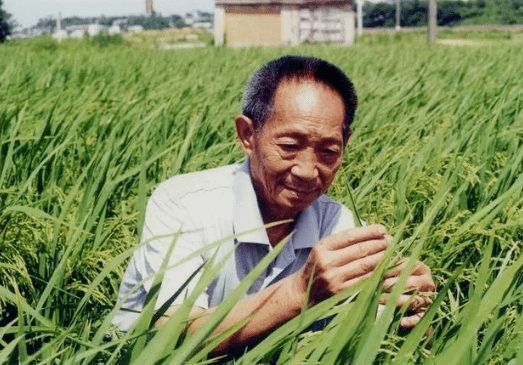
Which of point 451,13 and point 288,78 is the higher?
point 288,78

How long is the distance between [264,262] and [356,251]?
226 mm

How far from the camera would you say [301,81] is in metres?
1.36

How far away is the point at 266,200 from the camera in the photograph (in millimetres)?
1465

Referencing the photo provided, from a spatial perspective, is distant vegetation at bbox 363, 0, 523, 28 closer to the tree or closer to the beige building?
the beige building

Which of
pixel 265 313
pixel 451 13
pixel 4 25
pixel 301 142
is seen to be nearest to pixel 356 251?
pixel 265 313

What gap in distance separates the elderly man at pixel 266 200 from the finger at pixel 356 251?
1.5 inches

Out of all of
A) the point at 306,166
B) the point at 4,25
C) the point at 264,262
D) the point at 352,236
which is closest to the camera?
the point at 264,262

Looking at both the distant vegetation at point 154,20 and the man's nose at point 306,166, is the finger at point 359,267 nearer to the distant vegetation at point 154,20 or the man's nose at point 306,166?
the man's nose at point 306,166

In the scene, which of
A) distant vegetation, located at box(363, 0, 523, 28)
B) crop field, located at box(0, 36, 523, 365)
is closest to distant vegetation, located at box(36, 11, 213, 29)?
distant vegetation, located at box(363, 0, 523, 28)

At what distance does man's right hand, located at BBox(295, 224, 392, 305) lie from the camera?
3.70ft

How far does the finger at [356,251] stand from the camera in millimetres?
1132

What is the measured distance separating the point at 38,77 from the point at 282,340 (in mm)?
3675

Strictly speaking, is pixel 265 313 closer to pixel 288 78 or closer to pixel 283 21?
pixel 288 78

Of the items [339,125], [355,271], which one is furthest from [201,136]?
[355,271]
